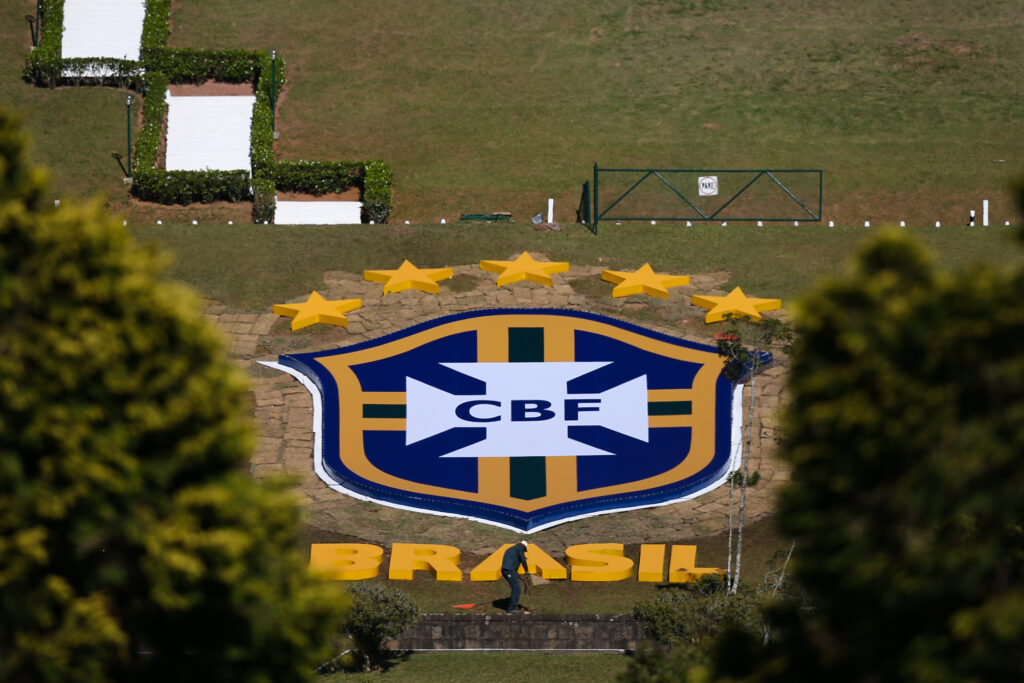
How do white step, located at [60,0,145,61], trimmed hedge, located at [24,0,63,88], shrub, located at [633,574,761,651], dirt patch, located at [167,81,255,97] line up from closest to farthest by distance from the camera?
shrub, located at [633,574,761,651] → trimmed hedge, located at [24,0,63,88] → dirt patch, located at [167,81,255,97] → white step, located at [60,0,145,61]

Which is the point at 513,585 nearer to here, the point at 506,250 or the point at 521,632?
the point at 521,632

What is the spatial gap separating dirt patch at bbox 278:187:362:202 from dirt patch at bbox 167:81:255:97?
17.5ft

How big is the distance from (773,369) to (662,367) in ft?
9.82

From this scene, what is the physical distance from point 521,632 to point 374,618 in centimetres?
307

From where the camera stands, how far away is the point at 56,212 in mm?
13203

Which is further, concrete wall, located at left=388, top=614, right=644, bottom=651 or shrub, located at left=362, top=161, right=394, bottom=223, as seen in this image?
shrub, located at left=362, top=161, right=394, bottom=223

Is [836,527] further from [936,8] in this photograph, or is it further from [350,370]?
[936,8]

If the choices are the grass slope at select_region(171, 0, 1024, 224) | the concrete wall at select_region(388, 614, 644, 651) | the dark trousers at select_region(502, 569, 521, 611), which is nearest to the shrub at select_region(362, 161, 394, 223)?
the grass slope at select_region(171, 0, 1024, 224)

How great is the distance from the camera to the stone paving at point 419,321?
102ft

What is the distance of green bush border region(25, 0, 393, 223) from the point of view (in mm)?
43219

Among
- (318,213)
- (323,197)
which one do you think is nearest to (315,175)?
(323,197)

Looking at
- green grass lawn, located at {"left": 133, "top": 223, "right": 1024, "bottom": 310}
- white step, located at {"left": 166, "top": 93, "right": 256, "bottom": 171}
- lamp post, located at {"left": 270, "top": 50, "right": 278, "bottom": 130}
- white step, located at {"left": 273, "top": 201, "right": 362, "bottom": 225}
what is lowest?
green grass lawn, located at {"left": 133, "top": 223, "right": 1024, "bottom": 310}

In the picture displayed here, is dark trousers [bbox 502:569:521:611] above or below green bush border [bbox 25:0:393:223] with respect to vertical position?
below

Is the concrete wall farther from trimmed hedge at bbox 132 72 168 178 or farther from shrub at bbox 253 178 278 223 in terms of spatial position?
trimmed hedge at bbox 132 72 168 178
